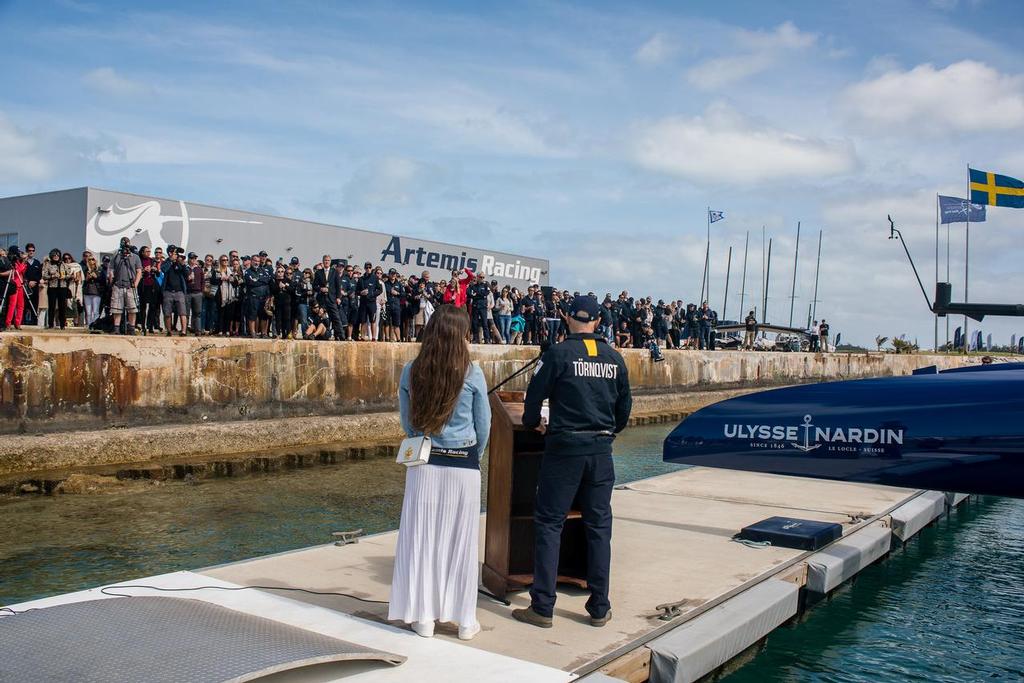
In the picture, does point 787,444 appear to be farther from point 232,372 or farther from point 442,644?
point 232,372

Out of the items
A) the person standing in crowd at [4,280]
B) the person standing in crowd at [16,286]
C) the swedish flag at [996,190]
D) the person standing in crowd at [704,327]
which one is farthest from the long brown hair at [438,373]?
the person standing in crowd at [704,327]

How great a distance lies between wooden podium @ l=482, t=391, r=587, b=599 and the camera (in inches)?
204

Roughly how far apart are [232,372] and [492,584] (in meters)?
10.7

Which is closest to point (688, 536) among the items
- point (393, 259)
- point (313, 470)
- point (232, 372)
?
point (313, 470)

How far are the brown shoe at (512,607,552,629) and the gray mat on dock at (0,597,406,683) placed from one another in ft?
2.90

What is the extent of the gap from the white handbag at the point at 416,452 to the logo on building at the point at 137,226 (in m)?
20.8

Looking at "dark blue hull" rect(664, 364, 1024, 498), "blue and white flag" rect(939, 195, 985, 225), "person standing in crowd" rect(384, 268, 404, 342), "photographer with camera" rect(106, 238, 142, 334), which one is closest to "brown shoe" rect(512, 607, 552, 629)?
"dark blue hull" rect(664, 364, 1024, 498)

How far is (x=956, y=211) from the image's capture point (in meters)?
20.8

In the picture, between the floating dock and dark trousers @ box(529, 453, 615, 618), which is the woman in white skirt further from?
dark trousers @ box(529, 453, 615, 618)

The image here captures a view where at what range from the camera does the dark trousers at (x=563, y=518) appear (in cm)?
463

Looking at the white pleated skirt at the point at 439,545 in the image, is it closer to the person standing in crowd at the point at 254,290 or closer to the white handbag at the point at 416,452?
the white handbag at the point at 416,452

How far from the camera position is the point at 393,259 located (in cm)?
3189

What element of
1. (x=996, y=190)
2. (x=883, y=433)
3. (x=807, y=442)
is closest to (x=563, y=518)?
(x=807, y=442)

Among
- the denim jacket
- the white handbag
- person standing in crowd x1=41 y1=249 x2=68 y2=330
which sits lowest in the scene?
the white handbag
